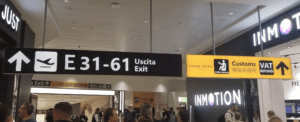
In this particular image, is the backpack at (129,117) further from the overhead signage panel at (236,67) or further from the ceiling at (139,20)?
the overhead signage panel at (236,67)

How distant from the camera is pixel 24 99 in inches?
239

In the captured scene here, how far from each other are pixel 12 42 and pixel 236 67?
4514 mm

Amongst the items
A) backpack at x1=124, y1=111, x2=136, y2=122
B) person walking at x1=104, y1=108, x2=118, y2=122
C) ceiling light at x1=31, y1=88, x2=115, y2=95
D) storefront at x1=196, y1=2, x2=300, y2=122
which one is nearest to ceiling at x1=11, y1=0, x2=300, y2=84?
storefront at x1=196, y1=2, x2=300, y2=122

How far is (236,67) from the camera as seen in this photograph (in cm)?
505

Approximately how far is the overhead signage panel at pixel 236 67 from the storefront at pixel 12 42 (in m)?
3.19

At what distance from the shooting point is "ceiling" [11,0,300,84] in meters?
5.52

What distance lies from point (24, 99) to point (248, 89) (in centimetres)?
558

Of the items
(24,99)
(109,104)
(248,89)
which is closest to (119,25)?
(24,99)

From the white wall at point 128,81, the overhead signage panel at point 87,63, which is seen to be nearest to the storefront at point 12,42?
the overhead signage panel at point 87,63

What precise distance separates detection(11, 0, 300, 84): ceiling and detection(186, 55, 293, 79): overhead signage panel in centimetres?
121

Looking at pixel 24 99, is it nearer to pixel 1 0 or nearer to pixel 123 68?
pixel 1 0

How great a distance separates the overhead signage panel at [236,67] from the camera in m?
4.89

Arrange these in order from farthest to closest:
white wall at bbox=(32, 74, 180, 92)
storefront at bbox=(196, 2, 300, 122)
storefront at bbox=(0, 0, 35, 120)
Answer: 1. white wall at bbox=(32, 74, 180, 92)
2. storefront at bbox=(196, 2, 300, 122)
3. storefront at bbox=(0, 0, 35, 120)

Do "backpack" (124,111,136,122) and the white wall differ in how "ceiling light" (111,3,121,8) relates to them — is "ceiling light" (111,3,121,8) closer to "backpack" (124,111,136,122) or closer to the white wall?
"backpack" (124,111,136,122)
